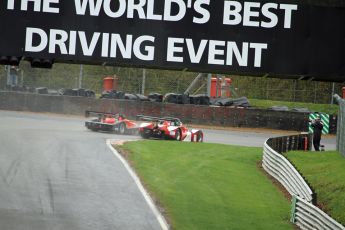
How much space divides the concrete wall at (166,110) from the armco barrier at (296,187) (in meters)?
1.36

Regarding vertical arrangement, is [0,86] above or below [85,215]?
above

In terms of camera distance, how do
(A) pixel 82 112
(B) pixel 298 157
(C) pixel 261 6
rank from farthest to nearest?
(A) pixel 82 112
(B) pixel 298 157
(C) pixel 261 6

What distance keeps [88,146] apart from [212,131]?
5303mm

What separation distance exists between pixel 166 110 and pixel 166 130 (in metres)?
0.84

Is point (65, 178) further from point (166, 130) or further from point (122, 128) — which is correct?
point (166, 130)

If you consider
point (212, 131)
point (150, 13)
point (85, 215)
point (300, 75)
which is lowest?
point (85, 215)

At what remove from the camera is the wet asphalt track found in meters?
25.0

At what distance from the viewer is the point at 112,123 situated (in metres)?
34.5

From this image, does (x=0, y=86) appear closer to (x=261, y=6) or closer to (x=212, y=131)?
(x=212, y=131)

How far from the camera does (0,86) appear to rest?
34406mm

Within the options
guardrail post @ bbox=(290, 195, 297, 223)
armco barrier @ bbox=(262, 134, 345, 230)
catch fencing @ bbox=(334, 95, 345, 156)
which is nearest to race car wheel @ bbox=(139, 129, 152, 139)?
armco barrier @ bbox=(262, 134, 345, 230)

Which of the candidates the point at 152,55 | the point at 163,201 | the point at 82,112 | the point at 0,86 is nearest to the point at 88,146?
the point at 82,112

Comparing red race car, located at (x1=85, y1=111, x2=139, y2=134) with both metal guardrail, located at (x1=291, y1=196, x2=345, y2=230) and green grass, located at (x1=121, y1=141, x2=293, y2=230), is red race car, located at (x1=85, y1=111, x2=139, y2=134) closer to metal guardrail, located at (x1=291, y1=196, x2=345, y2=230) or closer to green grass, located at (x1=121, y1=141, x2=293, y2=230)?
green grass, located at (x1=121, y1=141, x2=293, y2=230)

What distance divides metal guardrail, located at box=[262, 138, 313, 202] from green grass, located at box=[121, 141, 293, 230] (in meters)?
0.40
